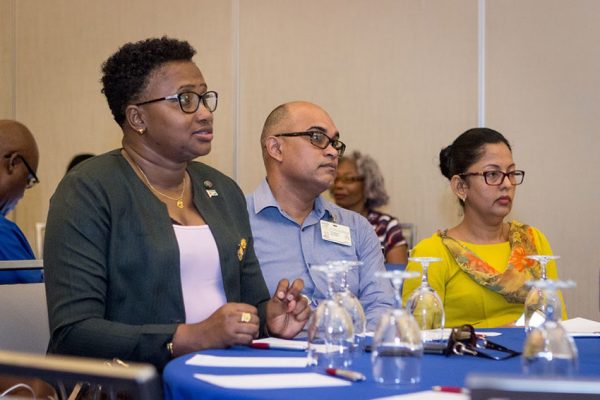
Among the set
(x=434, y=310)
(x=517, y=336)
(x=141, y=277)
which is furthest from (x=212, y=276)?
(x=517, y=336)

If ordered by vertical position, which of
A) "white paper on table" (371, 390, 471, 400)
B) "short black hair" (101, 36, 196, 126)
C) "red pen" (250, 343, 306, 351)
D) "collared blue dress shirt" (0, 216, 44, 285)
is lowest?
"red pen" (250, 343, 306, 351)

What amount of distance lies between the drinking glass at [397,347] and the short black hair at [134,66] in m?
1.50

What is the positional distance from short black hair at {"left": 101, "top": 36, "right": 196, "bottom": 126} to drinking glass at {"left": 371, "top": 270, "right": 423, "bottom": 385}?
1.50 m

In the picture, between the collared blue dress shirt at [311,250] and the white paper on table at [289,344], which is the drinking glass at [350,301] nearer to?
the white paper on table at [289,344]

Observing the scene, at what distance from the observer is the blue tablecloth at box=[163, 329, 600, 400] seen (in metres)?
2.00

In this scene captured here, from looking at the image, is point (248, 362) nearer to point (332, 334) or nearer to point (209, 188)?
point (332, 334)

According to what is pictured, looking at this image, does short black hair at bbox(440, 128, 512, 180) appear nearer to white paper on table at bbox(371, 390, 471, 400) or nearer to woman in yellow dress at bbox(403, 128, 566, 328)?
woman in yellow dress at bbox(403, 128, 566, 328)

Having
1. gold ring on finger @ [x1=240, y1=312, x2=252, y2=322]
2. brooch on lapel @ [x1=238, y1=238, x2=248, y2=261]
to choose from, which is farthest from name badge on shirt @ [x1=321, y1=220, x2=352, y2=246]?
gold ring on finger @ [x1=240, y1=312, x2=252, y2=322]

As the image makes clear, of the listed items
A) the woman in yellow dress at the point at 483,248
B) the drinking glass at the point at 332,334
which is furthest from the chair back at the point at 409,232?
the drinking glass at the point at 332,334

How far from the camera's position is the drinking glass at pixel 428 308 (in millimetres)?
2713

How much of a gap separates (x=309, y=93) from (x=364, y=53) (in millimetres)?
500

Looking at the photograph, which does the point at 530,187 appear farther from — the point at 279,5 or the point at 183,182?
the point at 183,182

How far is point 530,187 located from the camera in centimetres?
618

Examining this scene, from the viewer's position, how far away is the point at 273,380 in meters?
2.14
